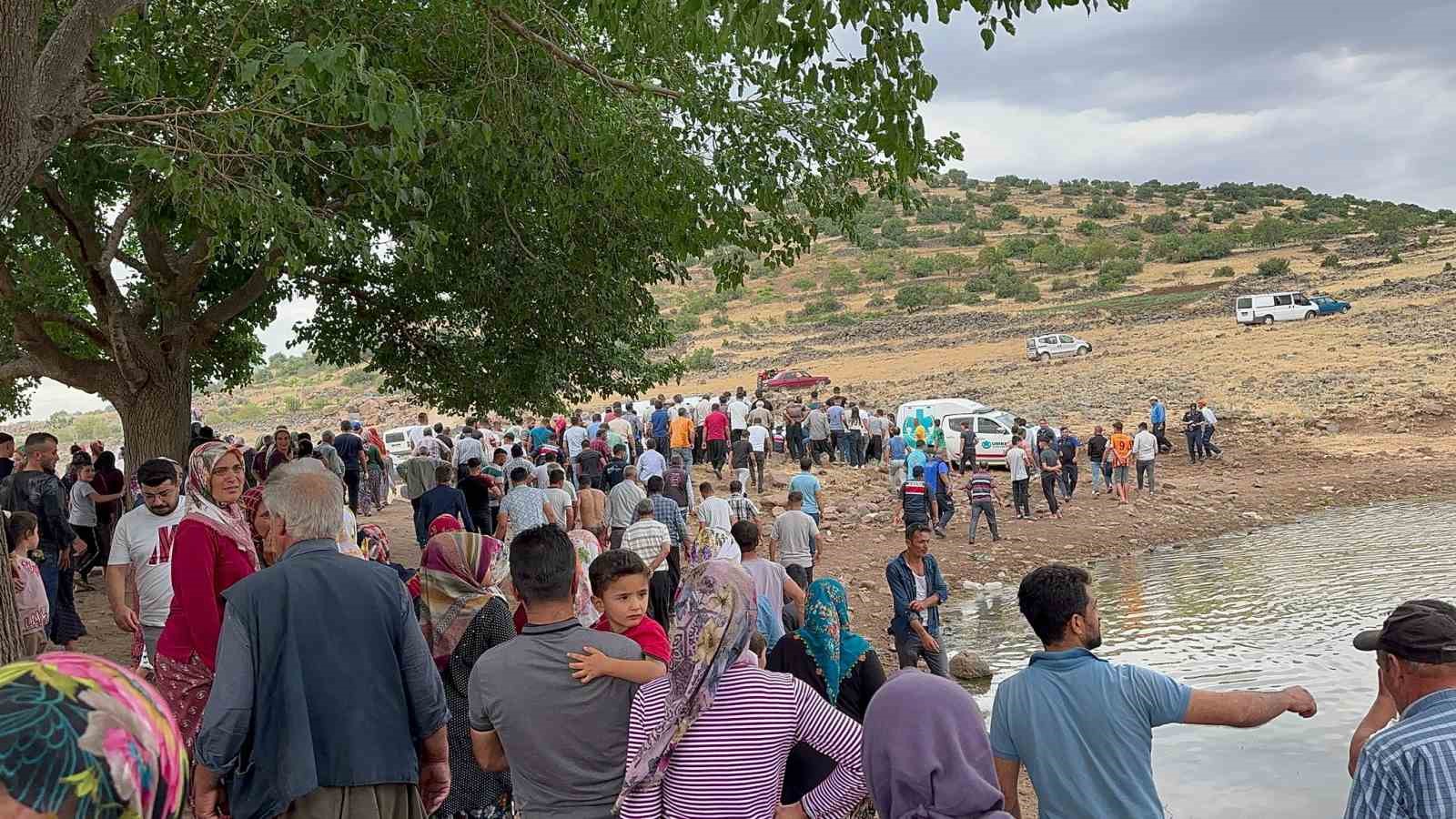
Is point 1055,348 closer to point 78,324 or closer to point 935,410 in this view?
point 935,410

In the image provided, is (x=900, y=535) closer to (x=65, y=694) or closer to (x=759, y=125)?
(x=759, y=125)

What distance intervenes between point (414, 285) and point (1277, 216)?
7459cm

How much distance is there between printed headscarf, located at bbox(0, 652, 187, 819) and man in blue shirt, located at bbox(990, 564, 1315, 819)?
2424mm

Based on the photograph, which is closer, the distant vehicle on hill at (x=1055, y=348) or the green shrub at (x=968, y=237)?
the distant vehicle on hill at (x=1055, y=348)

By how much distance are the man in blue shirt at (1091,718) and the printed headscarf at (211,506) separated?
2914mm

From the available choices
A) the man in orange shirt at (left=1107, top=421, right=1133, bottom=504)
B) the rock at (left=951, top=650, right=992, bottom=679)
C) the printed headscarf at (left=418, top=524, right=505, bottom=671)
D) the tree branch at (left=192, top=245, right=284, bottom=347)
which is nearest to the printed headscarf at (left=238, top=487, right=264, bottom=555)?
the printed headscarf at (left=418, top=524, right=505, bottom=671)

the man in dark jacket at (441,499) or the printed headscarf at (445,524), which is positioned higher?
the printed headscarf at (445,524)

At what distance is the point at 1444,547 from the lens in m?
17.9

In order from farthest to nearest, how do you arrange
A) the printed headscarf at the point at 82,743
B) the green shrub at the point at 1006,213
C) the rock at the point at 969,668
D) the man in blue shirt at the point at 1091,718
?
1. the green shrub at the point at 1006,213
2. the rock at the point at 969,668
3. the man in blue shirt at the point at 1091,718
4. the printed headscarf at the point at 82,743

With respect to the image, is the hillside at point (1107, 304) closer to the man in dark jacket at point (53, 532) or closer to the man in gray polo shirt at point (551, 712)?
the man in dark jacket at point (53, 532)

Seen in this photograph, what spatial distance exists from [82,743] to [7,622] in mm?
4952

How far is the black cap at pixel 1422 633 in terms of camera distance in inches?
116

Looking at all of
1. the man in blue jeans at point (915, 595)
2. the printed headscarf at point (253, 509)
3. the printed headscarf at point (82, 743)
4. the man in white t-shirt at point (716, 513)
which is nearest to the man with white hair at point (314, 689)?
the printed headscarf at point (253, 509)

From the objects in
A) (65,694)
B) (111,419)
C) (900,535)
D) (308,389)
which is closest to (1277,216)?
(308,389)
